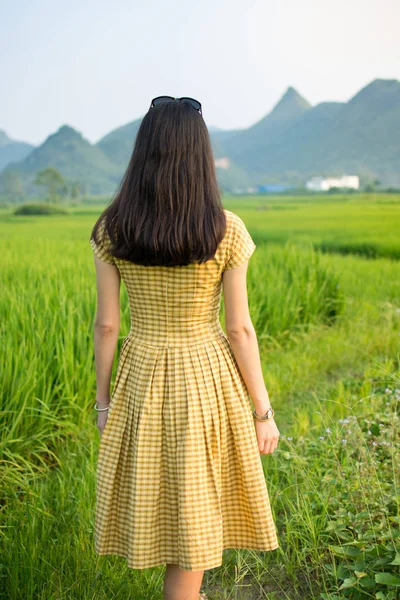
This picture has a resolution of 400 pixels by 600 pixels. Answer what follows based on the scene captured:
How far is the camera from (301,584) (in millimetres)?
1803

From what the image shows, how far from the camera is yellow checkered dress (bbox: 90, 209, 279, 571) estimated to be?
52.4 inches

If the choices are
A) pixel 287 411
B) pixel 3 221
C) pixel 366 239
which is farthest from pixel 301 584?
pixel 3 221

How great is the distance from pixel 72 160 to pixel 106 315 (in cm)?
2170

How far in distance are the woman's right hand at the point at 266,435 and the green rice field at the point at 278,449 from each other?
363 mm

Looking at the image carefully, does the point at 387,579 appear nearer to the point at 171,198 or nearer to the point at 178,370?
the point at 178,370

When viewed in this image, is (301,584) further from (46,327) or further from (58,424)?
(46,327)

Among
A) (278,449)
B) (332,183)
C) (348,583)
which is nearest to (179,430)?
(348,583)

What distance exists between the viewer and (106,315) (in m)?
1.40

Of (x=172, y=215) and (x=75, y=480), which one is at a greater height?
(x=172, y=215)

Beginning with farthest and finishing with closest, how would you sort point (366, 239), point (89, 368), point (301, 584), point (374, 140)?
point (374, 140), point (366, 239), point (89, 368), point (301, 584)

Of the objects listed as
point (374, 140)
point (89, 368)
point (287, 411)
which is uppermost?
point (374, 140)

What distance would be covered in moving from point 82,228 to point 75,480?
33.4 feet

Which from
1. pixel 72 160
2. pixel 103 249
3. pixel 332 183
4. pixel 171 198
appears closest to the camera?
pixel 171 198

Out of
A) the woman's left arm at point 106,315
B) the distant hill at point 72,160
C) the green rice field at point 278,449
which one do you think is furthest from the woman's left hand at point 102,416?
the distant hill at point 72,160
